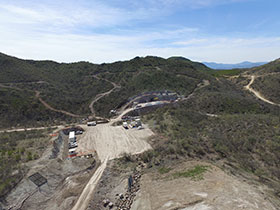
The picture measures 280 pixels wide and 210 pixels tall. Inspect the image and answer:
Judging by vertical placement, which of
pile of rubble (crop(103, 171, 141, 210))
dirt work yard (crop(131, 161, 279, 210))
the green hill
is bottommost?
pile of rubble (crop(103, 171, 141, 210))

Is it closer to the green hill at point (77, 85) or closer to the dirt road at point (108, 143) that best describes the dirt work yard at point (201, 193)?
the dirt road at point (108, 143)

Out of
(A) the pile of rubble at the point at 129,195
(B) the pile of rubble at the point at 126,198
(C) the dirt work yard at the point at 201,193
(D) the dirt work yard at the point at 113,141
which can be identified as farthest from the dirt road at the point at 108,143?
(C) the dirt work yard at the point at 201,193

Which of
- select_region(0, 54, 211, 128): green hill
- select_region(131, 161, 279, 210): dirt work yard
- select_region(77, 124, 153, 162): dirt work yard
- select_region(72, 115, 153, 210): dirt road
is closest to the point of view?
select_region(131, 161, 279, 210): dirt work yard

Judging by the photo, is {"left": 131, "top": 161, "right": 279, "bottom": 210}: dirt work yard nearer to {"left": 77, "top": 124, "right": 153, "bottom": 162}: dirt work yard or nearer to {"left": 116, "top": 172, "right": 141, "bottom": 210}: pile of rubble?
{"left": 116, "top": 172, "right": 141, "bottom": 210}: pile of rubble

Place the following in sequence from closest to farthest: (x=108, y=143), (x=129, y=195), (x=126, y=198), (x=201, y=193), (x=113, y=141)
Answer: (x=201, y=193) < (x=126, y=198) < (x=129, y=195) < (x=108, y=143) < (x=113, y=141)

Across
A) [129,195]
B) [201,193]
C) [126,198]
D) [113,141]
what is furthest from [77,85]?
[201,193]

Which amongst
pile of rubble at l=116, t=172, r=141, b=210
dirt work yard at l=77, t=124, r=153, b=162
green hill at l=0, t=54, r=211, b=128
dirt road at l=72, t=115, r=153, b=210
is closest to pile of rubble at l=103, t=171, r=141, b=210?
pile of rubble at l=116, t=172, r=141, b=210

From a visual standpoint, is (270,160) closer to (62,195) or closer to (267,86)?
(62,195)

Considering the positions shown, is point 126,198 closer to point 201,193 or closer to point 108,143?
point 201,193
